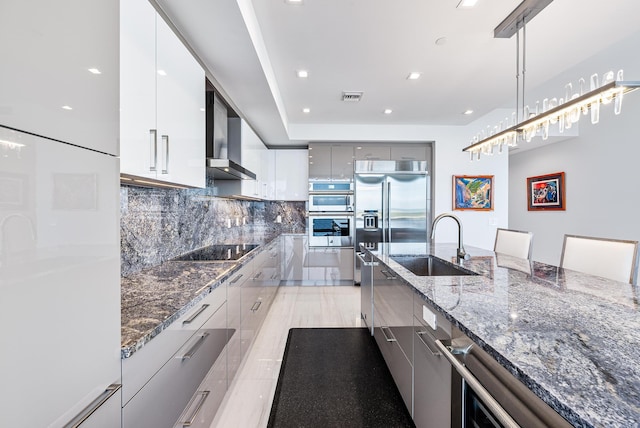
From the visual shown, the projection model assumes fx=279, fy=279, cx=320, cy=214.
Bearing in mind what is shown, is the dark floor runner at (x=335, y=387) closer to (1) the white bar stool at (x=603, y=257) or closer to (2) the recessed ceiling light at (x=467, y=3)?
(1) the white bar stool at (x=603, y=257)

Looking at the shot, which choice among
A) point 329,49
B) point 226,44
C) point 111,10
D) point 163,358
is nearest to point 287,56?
point 329,49

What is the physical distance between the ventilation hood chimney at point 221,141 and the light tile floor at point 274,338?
62.5 inches

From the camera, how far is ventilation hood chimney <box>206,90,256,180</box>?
7.25 ft

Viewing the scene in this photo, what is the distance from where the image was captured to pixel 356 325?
9.96ft

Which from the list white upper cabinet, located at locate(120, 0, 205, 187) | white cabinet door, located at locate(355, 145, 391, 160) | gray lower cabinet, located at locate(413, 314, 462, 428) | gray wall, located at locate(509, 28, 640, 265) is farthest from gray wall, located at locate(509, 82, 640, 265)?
white upper cabinet, located at locate(120, 0, 205, 187)

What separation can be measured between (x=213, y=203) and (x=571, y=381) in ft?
9.83

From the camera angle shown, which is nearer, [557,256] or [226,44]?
[226,44]

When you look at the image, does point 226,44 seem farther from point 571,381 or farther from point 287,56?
point 571,381

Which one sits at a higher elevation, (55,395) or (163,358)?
(55,395)

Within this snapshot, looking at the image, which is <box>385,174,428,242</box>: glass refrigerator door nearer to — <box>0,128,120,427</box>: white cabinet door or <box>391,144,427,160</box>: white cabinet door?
<box>391,144,427,160</box>: white cabinet door

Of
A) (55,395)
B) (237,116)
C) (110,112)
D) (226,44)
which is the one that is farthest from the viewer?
(237,116)

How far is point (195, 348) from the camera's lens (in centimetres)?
125

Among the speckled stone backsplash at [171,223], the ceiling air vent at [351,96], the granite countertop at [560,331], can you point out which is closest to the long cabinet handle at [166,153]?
the speckled stone backsplash at [171,223]

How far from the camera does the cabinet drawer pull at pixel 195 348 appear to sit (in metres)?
1.17
